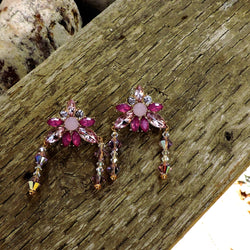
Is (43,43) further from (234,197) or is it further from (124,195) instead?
(234,197)

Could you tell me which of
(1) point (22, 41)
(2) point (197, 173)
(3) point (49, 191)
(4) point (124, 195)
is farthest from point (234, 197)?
(1) point (22, 41)

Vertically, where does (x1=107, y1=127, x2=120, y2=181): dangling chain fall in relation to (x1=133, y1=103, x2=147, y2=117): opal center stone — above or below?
below

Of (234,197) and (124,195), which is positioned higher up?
(234,197)

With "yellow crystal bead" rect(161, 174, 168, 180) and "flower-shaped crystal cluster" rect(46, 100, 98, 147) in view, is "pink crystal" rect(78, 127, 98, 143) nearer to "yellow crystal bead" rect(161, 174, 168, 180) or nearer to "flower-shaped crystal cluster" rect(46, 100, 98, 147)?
"flower-shaped crystal cluster" rect(46, 100, 98, 147)

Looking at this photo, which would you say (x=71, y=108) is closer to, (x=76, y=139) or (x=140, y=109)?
(x=76, y=139)

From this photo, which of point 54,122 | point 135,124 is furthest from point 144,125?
point 54,122

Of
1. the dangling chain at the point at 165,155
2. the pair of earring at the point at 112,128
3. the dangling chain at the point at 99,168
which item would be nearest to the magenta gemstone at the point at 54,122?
the pair of earring at the point at 112,128

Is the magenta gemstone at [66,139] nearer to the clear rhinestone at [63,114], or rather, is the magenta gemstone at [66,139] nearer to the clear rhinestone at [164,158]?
the clear rhinestone at [63,114]

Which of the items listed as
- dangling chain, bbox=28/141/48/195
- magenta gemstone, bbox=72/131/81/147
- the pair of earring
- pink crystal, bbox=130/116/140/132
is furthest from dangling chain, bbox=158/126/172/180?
dangling chain, bbox=28/141/48/195
